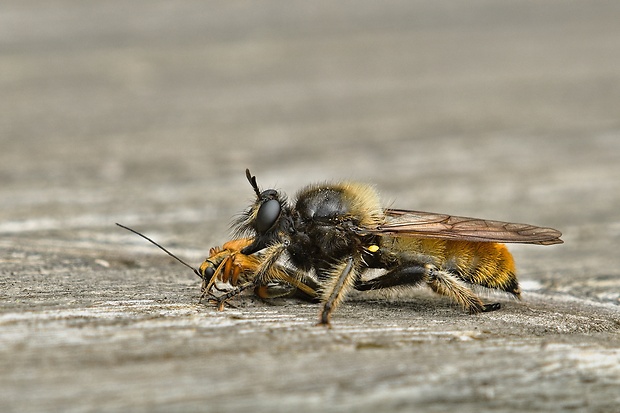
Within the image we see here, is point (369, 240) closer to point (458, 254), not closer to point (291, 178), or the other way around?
point (458, 254)

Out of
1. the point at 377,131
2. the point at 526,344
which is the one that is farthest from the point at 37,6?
the point at 526,344

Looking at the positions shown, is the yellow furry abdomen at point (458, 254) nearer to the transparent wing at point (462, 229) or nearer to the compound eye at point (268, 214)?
the transparent wing at point (462, 229)

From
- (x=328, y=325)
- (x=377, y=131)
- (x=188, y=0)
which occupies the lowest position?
(x=328, y=325)

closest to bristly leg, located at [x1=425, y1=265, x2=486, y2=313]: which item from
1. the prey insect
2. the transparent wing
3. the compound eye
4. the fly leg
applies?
the fly leg

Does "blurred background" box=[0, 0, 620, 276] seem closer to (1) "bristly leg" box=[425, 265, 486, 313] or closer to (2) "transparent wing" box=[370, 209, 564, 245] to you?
(2) "transparent wing" box=[370, 209, 564, 245]

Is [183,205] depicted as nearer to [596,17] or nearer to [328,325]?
[328,325]

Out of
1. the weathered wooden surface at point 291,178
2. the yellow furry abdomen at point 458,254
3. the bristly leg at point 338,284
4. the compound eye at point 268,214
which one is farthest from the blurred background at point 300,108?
the bristly leg at point 338,284
